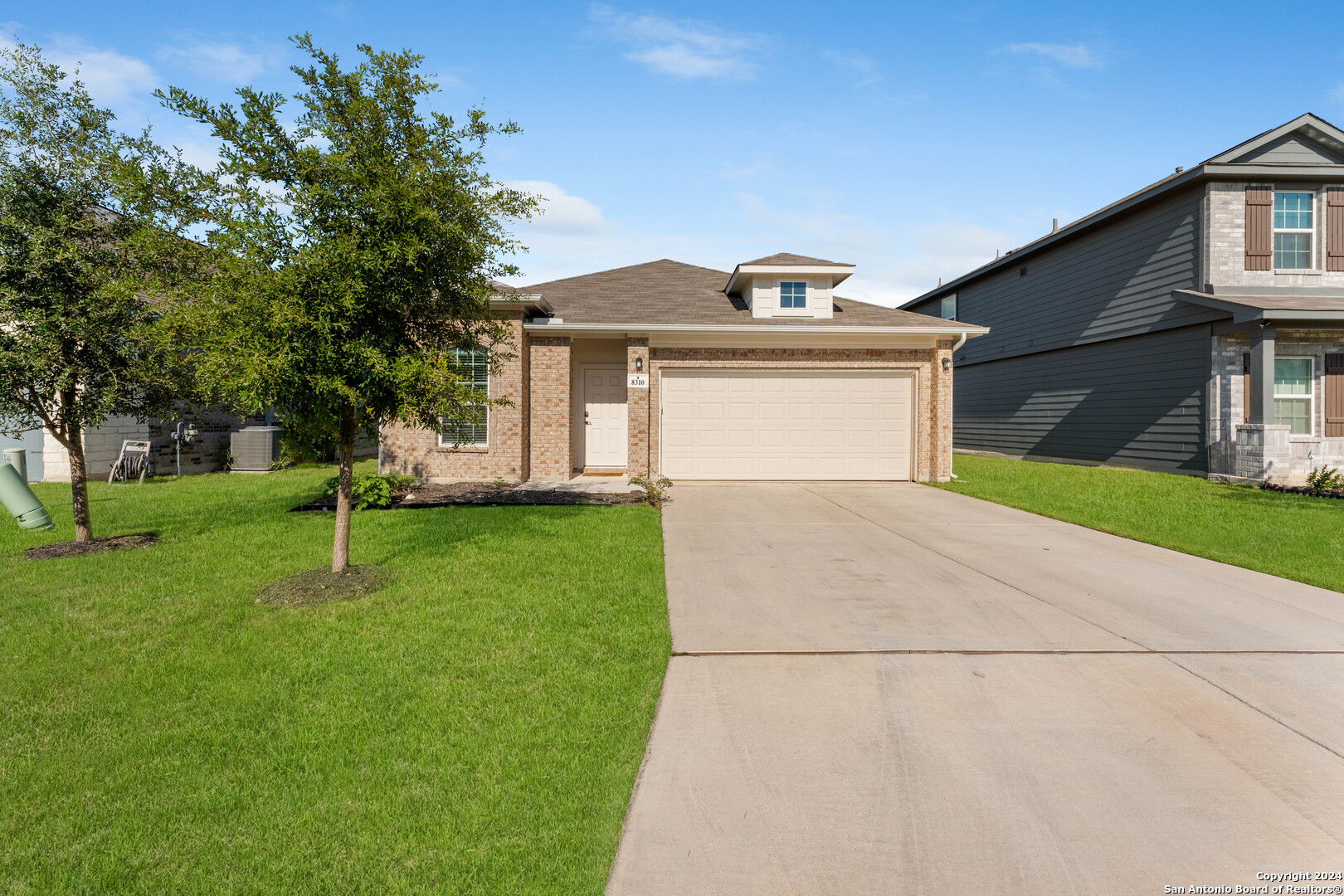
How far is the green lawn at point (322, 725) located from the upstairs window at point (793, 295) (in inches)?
359

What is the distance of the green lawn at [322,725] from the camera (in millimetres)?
2357

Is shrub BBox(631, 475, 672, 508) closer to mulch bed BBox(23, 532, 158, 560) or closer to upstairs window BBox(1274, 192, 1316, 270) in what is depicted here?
mulch bed BBox(23, 532, 158, 560)

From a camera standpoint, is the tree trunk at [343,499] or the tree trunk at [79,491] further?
the tree trunk at [79,491]

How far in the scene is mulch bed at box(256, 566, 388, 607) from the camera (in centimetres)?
535

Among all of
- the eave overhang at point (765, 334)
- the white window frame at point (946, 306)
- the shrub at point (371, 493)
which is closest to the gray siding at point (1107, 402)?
the white window frame at point (946, 306)

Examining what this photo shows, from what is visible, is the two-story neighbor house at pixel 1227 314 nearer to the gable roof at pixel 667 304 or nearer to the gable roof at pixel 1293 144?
the gable roof at pixel 1293 144

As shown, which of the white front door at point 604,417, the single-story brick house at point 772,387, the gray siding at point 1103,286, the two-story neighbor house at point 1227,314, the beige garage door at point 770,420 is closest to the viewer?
the two-story neighbor house at point 1227,314

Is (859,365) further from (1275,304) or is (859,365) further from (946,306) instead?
(946,306)

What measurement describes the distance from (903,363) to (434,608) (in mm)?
11574

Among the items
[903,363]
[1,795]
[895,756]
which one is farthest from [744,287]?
[1,795]

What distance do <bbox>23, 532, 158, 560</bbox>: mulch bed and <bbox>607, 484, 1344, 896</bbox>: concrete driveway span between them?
6163 mm

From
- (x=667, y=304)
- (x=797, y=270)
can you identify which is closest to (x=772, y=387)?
(x=797, y=270)


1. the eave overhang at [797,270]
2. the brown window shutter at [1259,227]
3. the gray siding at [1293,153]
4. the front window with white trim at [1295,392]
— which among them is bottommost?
the front window with white trim at [1295,392]

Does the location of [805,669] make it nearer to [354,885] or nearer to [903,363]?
[354,885]
